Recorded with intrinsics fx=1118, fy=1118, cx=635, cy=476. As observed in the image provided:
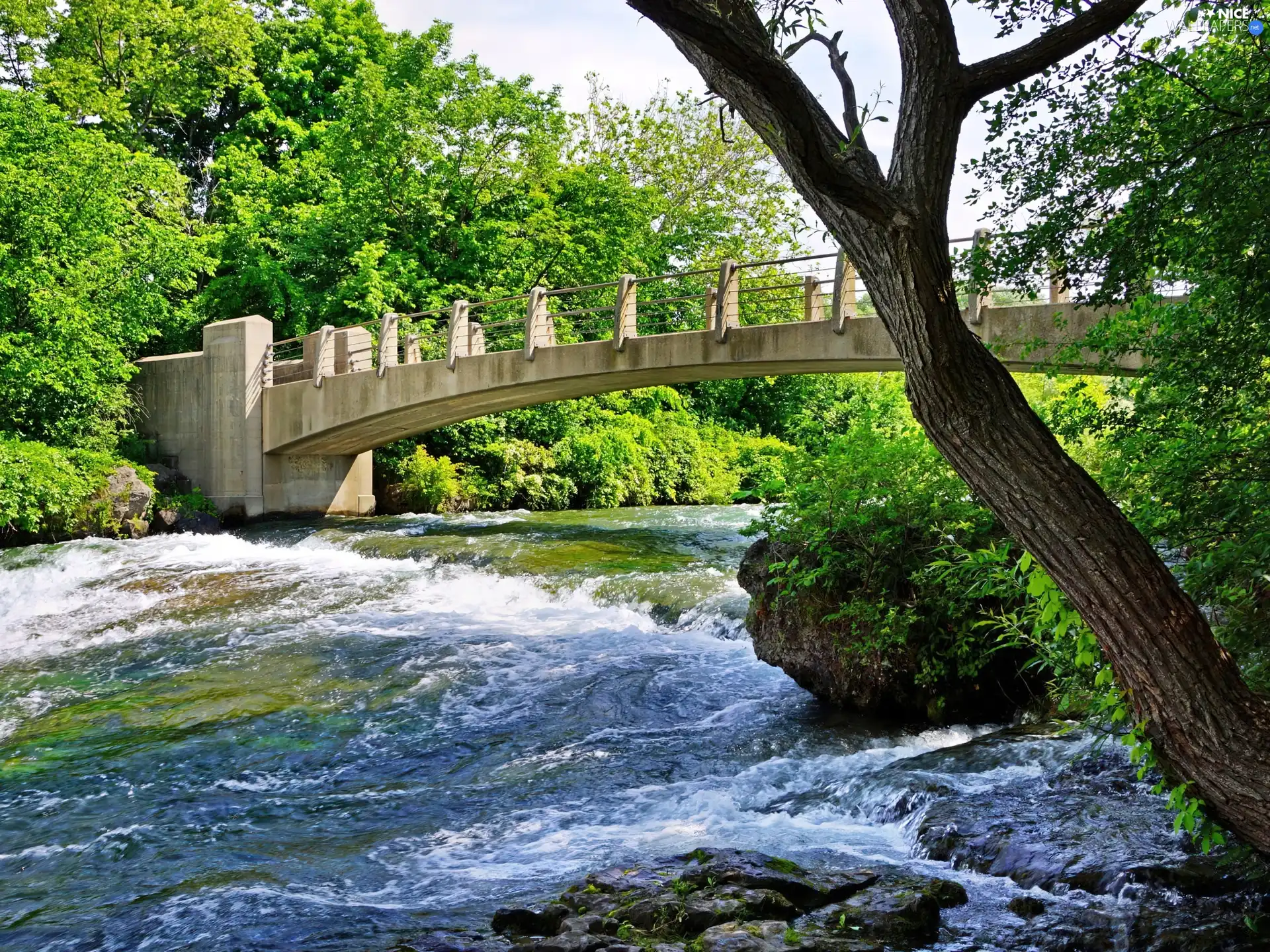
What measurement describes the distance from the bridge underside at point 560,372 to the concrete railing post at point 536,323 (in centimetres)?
19

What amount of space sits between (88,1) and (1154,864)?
29.3 meters

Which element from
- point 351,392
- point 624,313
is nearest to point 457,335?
point 351,392

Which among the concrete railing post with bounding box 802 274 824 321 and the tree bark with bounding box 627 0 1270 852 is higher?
the concrete railing post with bounding box 802 274 824 321

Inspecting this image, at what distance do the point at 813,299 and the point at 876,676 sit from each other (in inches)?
363

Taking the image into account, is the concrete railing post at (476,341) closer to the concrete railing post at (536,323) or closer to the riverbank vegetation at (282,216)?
the concrete railing post at (536,323)

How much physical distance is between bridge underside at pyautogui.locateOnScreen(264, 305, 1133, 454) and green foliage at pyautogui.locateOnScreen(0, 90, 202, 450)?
282cm

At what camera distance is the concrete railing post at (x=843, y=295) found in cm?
1480

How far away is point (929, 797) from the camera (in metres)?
5.82

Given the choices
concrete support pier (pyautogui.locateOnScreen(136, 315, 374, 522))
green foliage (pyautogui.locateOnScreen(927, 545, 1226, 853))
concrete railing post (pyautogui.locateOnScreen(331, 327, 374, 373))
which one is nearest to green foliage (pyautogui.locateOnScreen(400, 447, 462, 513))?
concrete support pier (pyautogui.locateOnScreen(136, 315, 374, 522))

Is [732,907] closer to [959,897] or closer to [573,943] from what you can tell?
[573,943]

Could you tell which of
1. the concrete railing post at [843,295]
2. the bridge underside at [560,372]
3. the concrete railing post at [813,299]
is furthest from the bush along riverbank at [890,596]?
the concrete railing post at [813,299]

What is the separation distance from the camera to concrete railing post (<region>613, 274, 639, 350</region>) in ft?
56.1

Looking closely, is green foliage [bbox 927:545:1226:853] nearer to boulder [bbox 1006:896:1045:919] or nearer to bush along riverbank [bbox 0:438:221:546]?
boulder [bbox 1006:896:1045:919]

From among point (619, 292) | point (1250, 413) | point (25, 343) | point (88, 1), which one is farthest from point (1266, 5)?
point (88, 1)
